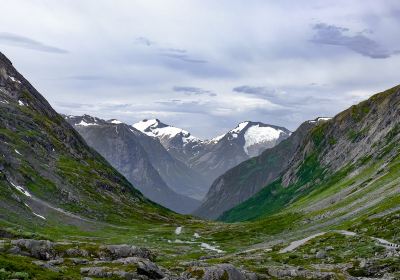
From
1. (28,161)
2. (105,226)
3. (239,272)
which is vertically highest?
(28,161)

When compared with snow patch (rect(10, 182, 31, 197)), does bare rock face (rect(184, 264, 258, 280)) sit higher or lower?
lower

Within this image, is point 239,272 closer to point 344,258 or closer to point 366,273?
point 366,273

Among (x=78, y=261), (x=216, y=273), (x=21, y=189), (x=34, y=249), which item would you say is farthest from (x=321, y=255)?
(x=21, y=189)

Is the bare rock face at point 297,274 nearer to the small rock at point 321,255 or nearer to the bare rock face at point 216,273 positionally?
the bare rock face at point 216,273

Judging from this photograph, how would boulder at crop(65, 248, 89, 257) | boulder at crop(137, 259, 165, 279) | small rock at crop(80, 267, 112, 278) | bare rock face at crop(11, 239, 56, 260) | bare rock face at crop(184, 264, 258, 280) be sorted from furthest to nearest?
boulder at crop(65, 248, 89, 257) < bare rock face at crop(11, 239, 56, 260) < bare rock face at crop(184, 264, 258, 280) < boulder at crop(137, 259, 165, 279) < small rock at crop(80, 267, 112, 278)

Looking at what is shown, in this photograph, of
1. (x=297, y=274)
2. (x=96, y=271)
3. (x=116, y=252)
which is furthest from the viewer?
(x=116, y=252)

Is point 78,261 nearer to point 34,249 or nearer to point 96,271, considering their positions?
point 34,249

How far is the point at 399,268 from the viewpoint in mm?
60094

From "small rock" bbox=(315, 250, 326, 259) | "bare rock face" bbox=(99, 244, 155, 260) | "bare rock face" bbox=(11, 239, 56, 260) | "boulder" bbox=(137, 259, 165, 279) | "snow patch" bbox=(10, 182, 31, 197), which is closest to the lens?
"boulder" bbox=(137, 259, 165, 279)

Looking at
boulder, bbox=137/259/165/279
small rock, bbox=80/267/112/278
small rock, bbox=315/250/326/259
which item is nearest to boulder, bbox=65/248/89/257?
small rock, bbox=80/267/112/278

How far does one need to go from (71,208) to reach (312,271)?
133m

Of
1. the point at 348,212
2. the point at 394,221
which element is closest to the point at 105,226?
the point at 348,212

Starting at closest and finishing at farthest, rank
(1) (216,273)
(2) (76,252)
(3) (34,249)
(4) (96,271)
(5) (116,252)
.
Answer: (4) (96,271) < (1) (216,273) < (3) (34,249) < (2) (76,252) < (5) (116,252)

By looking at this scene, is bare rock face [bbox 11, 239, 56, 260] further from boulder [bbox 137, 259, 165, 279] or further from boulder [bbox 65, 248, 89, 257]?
boulder [bbox 137, 259, 165, 279]
